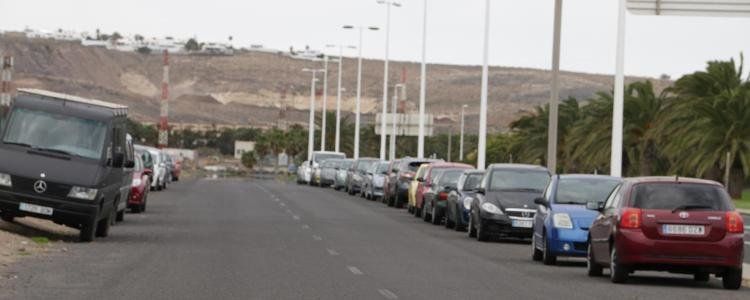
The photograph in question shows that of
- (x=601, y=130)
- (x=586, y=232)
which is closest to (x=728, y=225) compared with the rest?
(x=586, y=232)

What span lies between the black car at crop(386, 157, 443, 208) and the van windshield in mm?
26674

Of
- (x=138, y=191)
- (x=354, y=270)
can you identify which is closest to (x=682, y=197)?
(x=354, y=270)

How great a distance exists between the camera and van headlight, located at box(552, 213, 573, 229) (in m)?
28.2

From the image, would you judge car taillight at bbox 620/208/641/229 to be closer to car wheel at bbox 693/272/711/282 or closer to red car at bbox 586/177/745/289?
red car at bbox 586/177/745/289

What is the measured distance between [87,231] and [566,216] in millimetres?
8285

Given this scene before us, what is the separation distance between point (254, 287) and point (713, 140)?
54.9 m

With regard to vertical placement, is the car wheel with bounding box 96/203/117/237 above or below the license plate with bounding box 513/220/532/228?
below

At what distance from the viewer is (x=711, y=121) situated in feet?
241

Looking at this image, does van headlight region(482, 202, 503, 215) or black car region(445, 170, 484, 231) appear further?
black car region(445, 170, 484, 231)

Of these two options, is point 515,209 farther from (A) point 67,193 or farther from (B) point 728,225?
(B) point 728,225

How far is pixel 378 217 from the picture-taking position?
157 ft

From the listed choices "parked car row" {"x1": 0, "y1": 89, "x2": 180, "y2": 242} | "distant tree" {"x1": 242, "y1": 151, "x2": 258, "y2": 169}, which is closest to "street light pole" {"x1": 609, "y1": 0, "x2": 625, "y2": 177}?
"parked car row" {"x1": 0, "y1": 89, "x2": 180, "y2": 242}

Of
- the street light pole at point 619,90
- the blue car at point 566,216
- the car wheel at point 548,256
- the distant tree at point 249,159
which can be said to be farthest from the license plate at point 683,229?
the distant tree at point 249,159

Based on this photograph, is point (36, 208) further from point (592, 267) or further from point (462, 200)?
point (462, 200)
